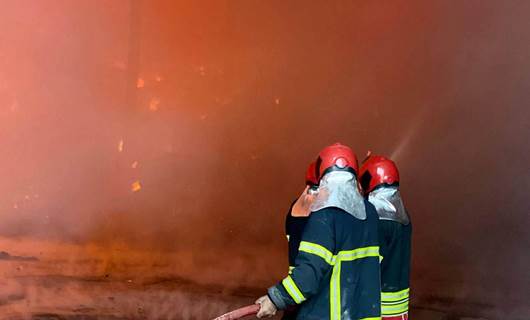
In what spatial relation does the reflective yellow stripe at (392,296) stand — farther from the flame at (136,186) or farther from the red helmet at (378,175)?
the flame at (136,186)

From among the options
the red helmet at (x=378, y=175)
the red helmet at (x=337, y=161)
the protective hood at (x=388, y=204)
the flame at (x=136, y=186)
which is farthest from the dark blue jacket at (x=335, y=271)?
the flame at (x=136, y=186)

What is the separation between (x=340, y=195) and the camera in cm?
224

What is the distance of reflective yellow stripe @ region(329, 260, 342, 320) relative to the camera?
7.23 ft

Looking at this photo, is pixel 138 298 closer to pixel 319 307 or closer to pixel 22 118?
pixel 22 118

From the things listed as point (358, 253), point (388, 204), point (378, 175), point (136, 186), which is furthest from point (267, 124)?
point (358, 253)

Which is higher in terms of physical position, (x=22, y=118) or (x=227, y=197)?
(x=22, y=118)

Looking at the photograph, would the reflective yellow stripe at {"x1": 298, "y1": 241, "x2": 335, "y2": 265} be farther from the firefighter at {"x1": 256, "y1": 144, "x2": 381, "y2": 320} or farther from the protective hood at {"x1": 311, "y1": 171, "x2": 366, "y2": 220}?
the protective hood at {"x1": 311, "y1": 171, "x2": 366, "y2": 220}

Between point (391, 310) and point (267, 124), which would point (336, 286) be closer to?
point (391, 310)

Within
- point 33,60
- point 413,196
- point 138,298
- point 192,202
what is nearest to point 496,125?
point 413,196

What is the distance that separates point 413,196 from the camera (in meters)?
3.94

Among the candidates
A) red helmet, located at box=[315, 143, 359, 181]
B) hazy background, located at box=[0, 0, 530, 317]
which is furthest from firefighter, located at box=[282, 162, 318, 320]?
hazy background, located at box=[0, 0, 530, 317]

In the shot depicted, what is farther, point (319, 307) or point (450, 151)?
point (450, 151)

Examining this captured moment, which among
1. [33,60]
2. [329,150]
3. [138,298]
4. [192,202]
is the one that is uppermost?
[33,60]

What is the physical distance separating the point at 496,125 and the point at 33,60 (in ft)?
11.3
